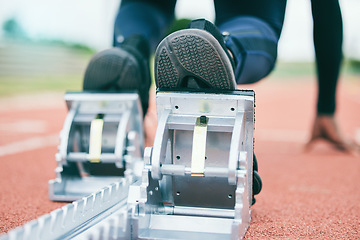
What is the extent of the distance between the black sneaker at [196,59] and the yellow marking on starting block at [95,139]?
17.7 inches

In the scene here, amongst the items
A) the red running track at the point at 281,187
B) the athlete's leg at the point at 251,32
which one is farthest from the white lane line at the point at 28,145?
the athlete's leg at the point at 251,32

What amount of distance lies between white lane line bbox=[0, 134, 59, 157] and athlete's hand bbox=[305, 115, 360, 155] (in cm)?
191

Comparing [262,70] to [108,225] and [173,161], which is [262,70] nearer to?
[173,161]

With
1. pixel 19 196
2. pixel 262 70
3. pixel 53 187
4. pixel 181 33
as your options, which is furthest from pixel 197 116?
pixel 19 196

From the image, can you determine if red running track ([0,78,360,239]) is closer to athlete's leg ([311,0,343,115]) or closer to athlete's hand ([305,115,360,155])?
athlete's hand ([305,115,360,155])

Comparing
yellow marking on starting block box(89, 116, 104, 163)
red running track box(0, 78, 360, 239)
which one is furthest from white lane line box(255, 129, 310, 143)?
yellow marking on starting block box(89, 116, 104, 163)

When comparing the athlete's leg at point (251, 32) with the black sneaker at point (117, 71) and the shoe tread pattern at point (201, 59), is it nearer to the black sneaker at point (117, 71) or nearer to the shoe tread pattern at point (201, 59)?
the shoe tread pattern at point (201, 59)

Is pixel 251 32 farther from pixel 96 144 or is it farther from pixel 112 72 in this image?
pixel 96 144

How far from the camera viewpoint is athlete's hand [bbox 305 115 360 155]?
112 inches

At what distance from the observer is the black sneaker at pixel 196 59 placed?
3.94 feet

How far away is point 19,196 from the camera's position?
1728 mm

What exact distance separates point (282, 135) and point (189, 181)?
3183 millimetres

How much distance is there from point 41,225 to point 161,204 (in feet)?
1.44

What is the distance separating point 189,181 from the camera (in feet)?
4.15
